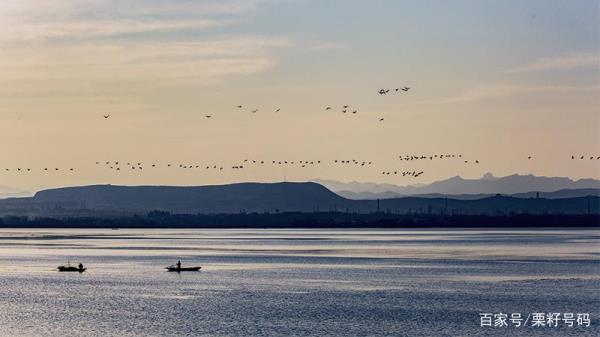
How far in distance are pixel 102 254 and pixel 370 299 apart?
98.1m

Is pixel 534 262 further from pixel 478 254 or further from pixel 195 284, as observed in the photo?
pixel 195 284

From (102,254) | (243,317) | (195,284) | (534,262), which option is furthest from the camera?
(102,254)

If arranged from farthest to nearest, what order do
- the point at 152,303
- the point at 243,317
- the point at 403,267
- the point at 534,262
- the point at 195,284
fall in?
the point at 534,262, the point at 403,267, the point at 195,284, the point at 152,303, the point at 243,317

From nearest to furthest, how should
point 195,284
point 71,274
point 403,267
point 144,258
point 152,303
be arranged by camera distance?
point 152,303 → point 195,284 → point 71,274 → point 403,267 → point 144,258

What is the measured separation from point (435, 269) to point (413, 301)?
43.0 meters

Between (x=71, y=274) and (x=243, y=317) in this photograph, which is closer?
(x=243, y=317)

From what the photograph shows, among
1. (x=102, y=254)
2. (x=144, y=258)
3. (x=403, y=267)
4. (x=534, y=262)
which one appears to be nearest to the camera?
(x=403, y=267)

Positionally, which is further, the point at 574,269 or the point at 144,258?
the point at 144,258

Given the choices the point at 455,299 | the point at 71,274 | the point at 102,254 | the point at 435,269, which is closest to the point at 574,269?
the point at 435,269

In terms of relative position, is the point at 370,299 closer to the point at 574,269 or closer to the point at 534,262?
the point at 574,269

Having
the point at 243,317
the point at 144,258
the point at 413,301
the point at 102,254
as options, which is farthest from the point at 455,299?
the point at 102,254

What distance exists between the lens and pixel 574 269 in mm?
133000

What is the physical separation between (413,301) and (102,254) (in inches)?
3968

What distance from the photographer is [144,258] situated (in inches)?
6624
